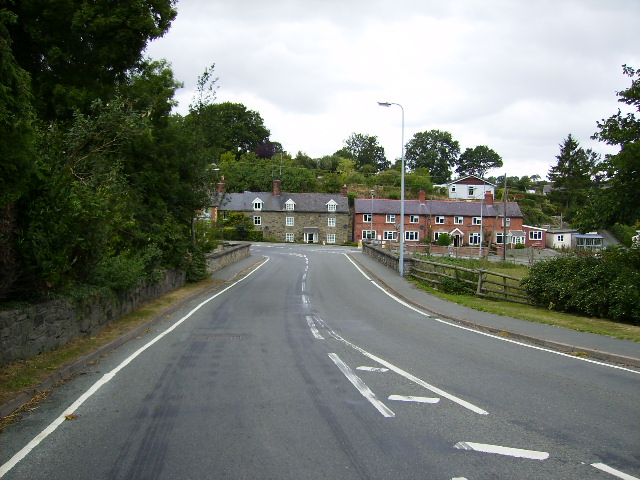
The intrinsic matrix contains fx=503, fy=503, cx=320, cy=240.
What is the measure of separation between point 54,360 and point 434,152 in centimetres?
12717

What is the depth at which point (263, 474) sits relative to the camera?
4445 millimetres

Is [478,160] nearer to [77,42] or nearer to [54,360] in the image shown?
[77,42]

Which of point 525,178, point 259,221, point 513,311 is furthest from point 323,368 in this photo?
point 525,178

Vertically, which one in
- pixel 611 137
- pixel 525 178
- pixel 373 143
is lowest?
pixel 611 137

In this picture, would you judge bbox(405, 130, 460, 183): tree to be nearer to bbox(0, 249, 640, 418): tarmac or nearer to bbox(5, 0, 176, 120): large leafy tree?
bbox(0, 249, 640, 418): tarmac

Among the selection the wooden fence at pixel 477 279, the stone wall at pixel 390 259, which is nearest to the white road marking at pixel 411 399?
the wooden fence at pixel 477 279

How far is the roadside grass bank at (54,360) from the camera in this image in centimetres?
668

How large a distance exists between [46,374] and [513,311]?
45.0ft

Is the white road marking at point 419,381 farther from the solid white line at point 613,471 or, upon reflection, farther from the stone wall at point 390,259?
the stone wall at point 390,259

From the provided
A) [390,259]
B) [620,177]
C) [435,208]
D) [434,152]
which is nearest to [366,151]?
[434,152]

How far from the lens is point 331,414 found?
19.7 feet

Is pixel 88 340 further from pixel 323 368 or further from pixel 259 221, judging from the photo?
pixel 259 221

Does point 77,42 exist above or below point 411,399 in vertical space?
above

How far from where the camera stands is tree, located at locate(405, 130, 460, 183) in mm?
128375
